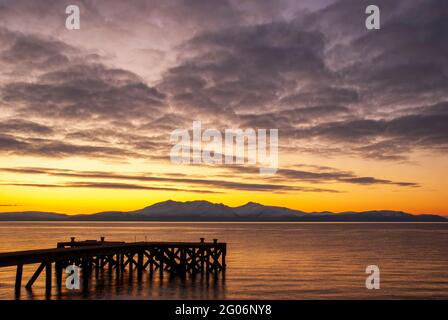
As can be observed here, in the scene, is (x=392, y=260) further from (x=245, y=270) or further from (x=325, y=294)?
(x=325, y=294)

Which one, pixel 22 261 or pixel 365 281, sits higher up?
pixel 22 261

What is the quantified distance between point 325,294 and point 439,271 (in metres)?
22.2

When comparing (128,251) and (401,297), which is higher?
(128,251)

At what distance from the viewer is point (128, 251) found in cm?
4134

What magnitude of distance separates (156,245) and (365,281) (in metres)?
18.3

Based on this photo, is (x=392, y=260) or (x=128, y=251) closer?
(x=128, y=251)

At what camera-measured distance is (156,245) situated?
43375 millimetres
